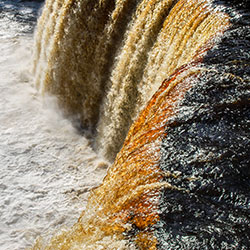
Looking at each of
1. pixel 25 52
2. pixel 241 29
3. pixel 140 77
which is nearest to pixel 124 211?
pixel 241 29

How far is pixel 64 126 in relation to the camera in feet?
16.6

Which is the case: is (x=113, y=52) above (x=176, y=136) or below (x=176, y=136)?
below

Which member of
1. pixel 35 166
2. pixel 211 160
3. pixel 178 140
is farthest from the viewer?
pixel 35 166

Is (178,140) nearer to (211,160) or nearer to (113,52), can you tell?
(211,160)

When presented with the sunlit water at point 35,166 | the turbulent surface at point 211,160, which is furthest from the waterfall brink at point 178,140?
the sunlit water at point 35,166

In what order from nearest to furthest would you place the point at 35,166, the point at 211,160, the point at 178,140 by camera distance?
the point at 211,160
the point at 178,140
the point at 35,166

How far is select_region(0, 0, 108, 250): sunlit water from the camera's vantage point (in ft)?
11.7

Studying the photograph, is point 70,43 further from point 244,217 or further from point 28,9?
point 28,9

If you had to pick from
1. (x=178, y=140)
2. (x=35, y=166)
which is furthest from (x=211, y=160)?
(x=35, y=166)

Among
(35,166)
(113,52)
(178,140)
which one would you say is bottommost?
(35,166)

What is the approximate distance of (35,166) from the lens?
431cm

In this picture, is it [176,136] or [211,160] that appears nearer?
[211,160]

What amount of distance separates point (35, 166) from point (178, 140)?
2804 millimetres

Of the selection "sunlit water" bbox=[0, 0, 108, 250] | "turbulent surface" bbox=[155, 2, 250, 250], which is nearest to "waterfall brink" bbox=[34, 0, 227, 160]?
"sunlit water" bbox=[0, 0, 108, 250]
